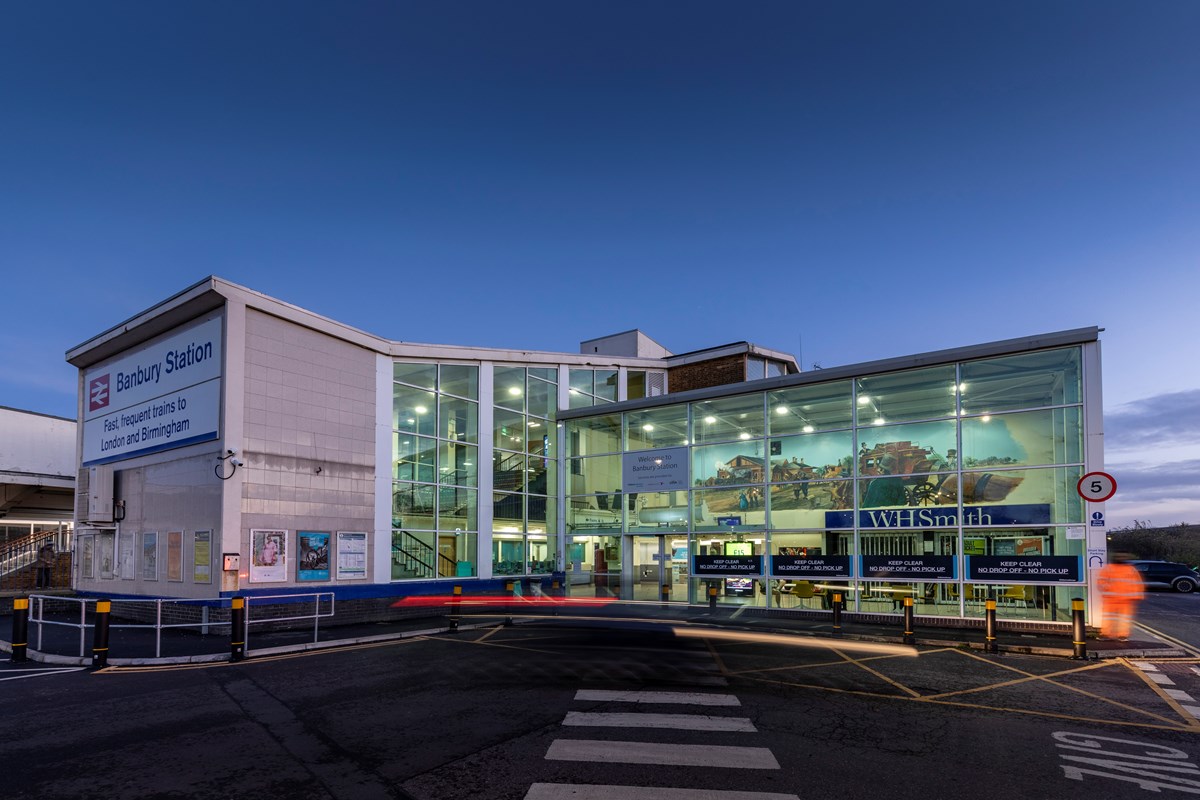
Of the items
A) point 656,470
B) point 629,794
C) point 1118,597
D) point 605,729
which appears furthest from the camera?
point 1118,597

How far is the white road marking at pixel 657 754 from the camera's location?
7.31 metres

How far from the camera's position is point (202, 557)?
61.6 feet

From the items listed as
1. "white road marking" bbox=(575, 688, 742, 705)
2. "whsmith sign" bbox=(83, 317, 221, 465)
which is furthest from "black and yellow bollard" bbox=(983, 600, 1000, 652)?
"whsmith sign" bbox=(83, 317, 221, 465)

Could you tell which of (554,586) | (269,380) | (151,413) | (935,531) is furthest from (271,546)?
(935,531)

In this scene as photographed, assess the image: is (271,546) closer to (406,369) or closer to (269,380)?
(269,380)

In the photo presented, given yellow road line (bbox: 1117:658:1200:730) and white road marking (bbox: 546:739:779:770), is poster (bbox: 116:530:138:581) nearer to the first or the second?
white road marking (bbox: 546:739:779:770)

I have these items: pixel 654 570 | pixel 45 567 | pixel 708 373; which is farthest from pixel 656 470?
pixel 45 567

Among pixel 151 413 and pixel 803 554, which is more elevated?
pixel 151 413

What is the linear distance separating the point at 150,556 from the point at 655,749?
18.4m

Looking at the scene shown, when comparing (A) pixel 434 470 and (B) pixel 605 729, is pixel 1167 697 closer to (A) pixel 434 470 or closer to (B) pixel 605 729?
(B) pixel 605 729

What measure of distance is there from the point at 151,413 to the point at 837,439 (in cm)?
1976

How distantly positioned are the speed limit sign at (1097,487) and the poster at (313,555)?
1856 centimetres

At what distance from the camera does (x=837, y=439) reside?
2194 centimetres

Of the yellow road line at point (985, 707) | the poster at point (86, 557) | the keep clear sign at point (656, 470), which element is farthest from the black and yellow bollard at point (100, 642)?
the keep clear sign at point (656, 470)
